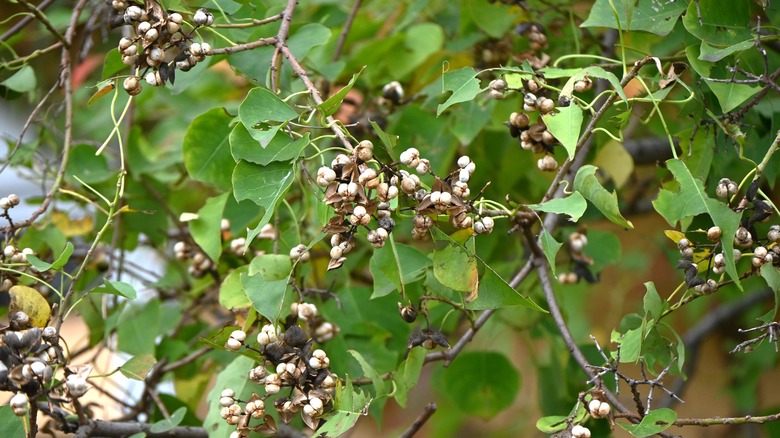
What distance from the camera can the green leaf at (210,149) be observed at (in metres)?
1.03

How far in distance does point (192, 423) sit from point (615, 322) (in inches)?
62.8

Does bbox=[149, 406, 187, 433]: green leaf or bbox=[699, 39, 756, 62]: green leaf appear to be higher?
bbox=[699, 39, 756, 62]: green leaf

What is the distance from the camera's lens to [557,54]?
4.16 ft

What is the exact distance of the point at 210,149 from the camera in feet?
3.40

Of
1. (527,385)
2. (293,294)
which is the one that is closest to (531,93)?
(293,294)

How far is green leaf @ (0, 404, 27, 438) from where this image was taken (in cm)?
83

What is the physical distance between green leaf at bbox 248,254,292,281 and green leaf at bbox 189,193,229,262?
0.17 metres

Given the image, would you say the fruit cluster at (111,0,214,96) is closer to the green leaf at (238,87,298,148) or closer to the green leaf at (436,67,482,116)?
the green leaf at (238,87,298,148)

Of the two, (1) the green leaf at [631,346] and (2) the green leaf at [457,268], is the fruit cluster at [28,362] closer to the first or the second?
(2) the green leaf at [457,268]

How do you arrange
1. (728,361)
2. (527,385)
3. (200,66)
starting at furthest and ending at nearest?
1. (527,385)
2. (728,361)
3. (200,66)

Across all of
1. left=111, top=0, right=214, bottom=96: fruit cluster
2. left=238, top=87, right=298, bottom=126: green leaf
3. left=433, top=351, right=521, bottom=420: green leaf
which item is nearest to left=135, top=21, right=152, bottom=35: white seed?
left=111, top=0, right=214, bottom=96: fruit cluster

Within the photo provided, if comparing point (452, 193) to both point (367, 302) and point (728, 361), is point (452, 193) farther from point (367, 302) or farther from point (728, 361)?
point (728, 361)

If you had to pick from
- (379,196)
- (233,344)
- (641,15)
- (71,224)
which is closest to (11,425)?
(233,344)

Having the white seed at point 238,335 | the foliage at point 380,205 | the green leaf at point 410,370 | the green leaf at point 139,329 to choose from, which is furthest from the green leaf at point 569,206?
the green leaf at point 139,329
